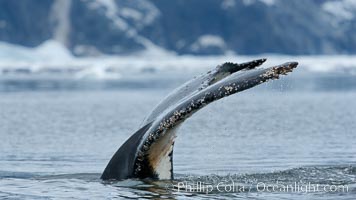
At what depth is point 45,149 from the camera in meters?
12.2

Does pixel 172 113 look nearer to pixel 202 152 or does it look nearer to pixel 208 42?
pixel 202 152

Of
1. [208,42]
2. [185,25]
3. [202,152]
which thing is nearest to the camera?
[202,152]

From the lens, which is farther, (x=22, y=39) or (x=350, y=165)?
(x=22, y=39)

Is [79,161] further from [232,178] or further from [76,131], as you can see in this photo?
[76,131]

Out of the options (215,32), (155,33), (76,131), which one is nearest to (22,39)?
(155,33)

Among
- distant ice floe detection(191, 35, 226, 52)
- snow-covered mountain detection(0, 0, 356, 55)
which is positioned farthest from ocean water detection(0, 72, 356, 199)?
distant ice floe detection(191, 35, 226, 52)

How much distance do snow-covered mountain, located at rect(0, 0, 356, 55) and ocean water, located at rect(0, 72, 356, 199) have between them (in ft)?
209

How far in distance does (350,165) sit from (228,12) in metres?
84.0

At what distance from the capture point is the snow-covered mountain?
86.3 m

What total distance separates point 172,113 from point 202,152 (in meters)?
5.15

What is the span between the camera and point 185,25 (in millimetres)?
91938

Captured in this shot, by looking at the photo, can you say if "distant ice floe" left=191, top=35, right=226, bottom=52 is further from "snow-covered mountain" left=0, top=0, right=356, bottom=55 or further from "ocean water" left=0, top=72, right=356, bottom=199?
"ocean water" left=0, top=72, right=356, bottom=199

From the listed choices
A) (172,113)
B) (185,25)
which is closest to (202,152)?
(172,113)

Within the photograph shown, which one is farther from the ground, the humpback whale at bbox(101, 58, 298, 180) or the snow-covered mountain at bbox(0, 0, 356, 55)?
the snow-covered mountain at bbox(0, 0, 356, 55)
